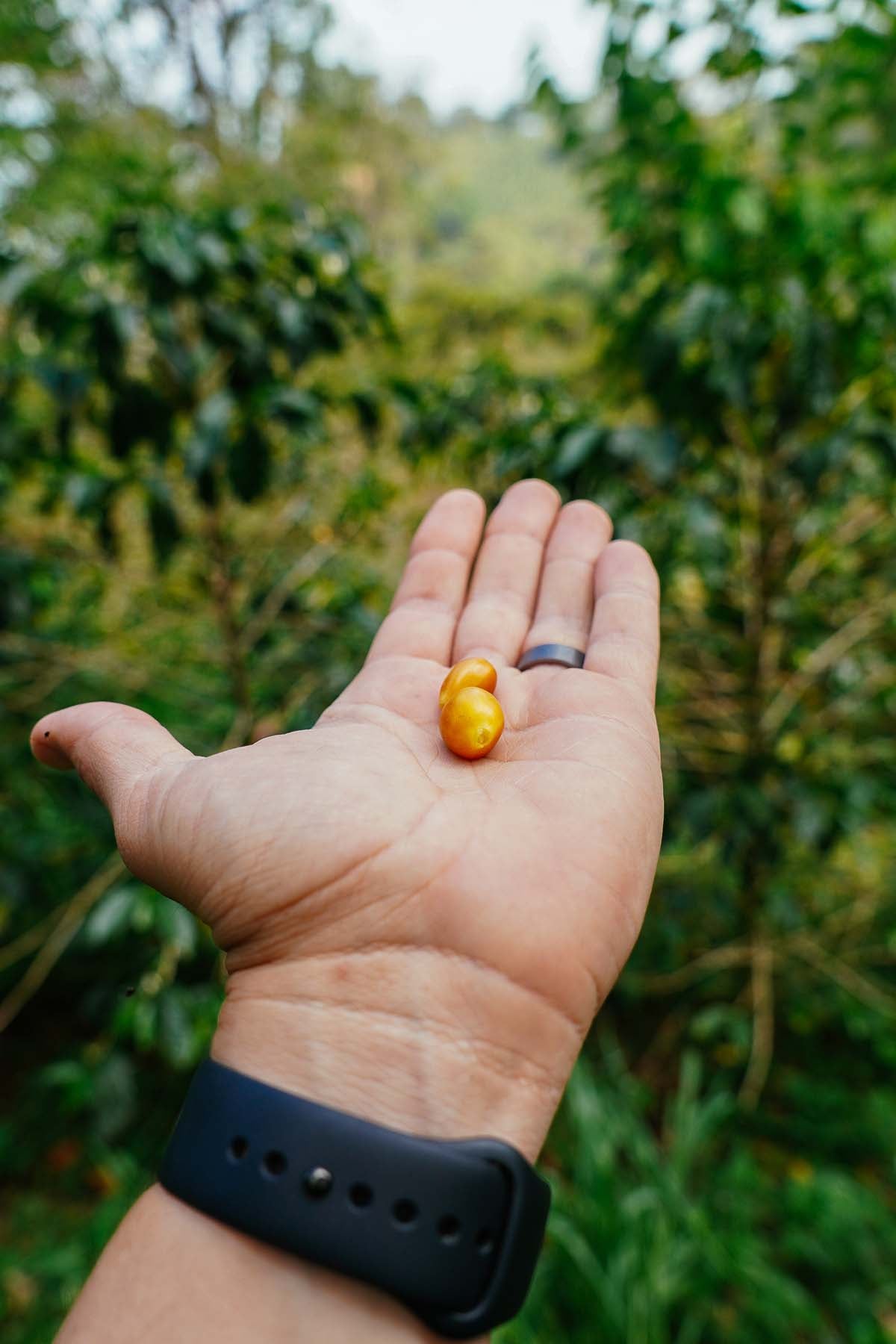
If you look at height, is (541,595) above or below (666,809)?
above

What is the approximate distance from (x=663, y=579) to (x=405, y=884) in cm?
121

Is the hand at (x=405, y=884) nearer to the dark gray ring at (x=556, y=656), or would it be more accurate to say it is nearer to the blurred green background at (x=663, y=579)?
the dark gray ring at (x=556, y=656)

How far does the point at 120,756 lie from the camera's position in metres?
1.13

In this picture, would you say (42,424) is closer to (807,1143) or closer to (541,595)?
(541,595)

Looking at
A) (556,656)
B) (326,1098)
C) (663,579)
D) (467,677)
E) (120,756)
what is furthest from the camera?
(663,579)

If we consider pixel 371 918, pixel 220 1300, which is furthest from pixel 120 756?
pixel 220 1300

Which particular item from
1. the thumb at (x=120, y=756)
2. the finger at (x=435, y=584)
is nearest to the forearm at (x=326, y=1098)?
the thumb at (x=120, y=756)

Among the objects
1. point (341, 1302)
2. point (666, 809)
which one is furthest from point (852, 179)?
point (341, 1302)

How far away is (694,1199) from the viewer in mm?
2309

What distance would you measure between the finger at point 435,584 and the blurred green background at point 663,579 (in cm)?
21

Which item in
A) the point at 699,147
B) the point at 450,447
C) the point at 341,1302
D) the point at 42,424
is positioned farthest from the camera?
the point at 42,424

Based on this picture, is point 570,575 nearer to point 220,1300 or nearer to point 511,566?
point 511,566

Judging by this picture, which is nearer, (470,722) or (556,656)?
(470,722)

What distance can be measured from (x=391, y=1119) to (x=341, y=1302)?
168mm
